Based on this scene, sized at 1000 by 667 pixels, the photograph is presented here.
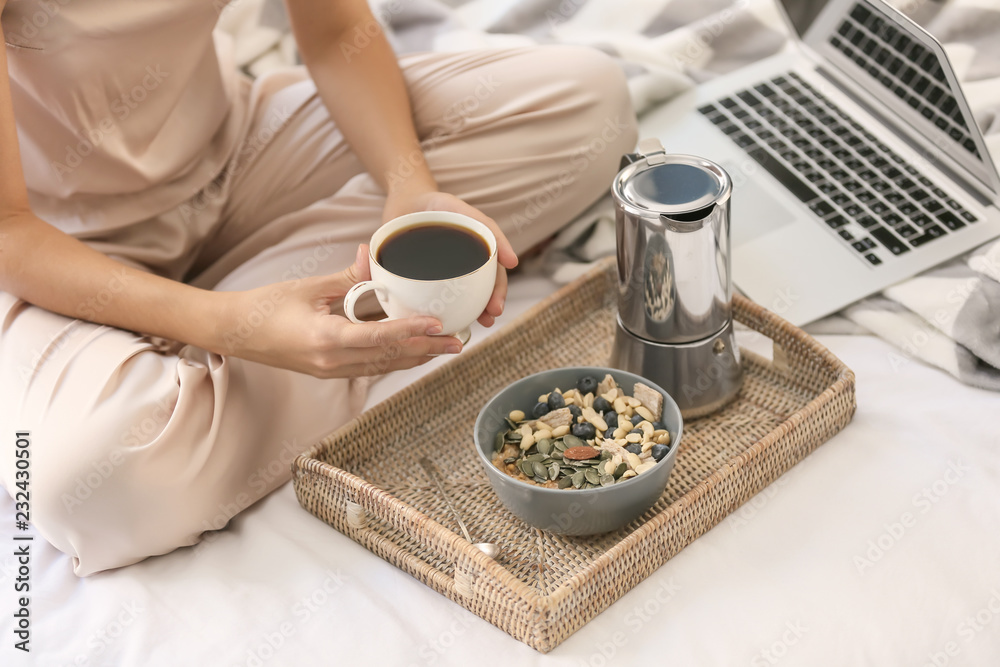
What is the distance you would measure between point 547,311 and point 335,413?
26 cm

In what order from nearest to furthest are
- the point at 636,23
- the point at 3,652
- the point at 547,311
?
the point at 3,652, the point at 547,311, the point at 636,23

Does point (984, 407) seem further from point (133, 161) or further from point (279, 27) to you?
point (279, 27)

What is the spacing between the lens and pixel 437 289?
726 mm

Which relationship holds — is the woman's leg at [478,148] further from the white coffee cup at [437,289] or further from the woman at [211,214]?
the white coffee cup at [437,289]

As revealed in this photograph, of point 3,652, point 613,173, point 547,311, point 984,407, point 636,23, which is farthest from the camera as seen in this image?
point 636,23

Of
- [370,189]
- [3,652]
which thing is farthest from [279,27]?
[3,652]

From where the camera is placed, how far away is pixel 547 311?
41.9 inches

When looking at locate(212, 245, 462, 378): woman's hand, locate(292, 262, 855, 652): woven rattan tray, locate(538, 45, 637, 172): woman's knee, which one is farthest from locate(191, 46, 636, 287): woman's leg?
locate(212, 245, 462, 378): woman's hand

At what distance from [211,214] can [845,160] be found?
779mm

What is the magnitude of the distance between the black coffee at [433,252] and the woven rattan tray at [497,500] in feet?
Result: 0.66

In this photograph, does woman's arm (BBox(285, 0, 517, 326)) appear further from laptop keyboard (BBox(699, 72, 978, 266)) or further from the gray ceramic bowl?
laptop keyboard (BBox(699, 72, 978, 266))

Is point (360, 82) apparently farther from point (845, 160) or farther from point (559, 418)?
point (845, 160)

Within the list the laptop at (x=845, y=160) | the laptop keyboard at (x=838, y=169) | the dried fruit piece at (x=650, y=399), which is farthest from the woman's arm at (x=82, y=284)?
the laptop keyboard at (x=838, y=169)

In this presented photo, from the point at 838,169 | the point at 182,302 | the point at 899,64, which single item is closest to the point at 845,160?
the point at 838,169
